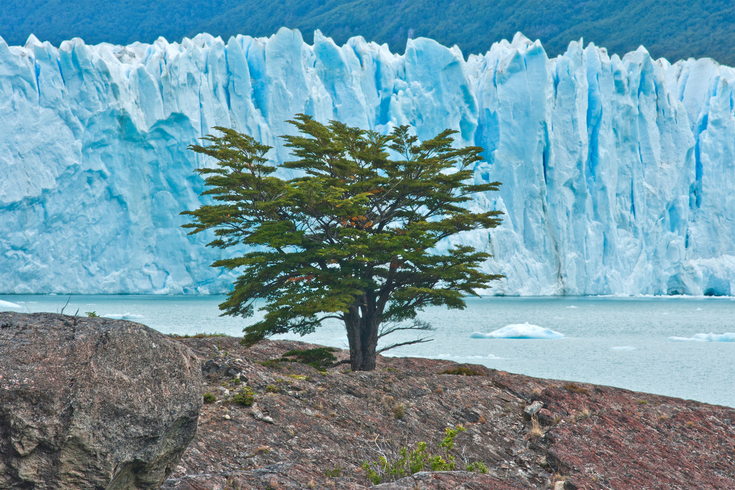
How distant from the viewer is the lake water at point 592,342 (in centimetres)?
2223

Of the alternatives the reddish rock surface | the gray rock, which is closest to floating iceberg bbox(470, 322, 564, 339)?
the reddish rock surface

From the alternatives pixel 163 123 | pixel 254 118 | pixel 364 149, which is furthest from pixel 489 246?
pixel 364 149

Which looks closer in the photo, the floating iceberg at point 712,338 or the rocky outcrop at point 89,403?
the rocky outcrop at point 89,403

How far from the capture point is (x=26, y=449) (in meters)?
3.17

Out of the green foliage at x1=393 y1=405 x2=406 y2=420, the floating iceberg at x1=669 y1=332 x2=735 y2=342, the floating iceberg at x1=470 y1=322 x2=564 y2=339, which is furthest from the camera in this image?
the floating iceberg at x1=669 y1=332 x2=735 y2=342

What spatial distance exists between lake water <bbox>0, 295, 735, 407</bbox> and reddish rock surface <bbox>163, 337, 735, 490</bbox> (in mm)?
8718

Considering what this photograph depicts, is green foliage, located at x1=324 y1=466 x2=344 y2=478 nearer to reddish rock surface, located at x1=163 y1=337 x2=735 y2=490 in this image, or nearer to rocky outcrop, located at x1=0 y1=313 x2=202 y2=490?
reddish rock surface, located at x1=163 y1=337 x2=735 y2=490

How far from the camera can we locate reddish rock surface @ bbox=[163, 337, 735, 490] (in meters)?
5.56

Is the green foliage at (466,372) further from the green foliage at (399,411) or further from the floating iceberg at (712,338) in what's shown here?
the floating iceberg at (712,338)

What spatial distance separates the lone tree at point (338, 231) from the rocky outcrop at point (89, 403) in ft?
21.4

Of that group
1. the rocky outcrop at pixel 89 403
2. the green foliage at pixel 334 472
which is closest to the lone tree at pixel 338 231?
the green foliage at pixel 334 472

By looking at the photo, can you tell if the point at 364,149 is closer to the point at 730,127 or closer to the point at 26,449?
the point at 26,449

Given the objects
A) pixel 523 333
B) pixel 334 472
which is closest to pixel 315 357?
pixel 334 472

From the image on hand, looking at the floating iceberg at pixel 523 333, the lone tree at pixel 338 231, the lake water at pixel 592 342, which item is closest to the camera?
the lone tree at pixel 338 231
